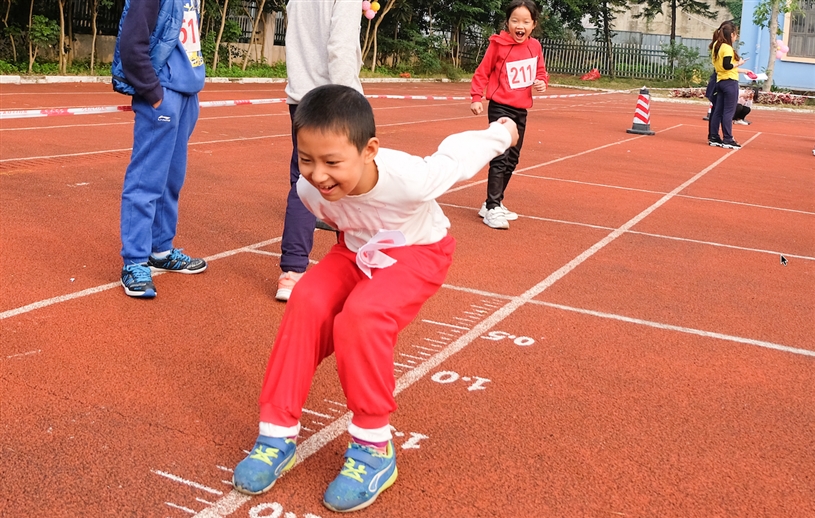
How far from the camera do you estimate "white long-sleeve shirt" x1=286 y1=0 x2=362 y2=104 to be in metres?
5.04

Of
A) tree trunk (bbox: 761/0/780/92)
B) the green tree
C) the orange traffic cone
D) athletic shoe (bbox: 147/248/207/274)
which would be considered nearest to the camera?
athletic shoe (bbox: 147/248/207/274)

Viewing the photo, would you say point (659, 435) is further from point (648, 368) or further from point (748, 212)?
point (748, 212)

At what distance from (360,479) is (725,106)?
1471 cm

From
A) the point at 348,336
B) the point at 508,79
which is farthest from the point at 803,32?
the point at 348,336

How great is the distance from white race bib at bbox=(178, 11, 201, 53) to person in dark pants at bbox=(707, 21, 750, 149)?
11939mm

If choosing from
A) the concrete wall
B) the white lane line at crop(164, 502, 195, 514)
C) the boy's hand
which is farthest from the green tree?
the white lane line at crop(164, 502, 195, 514)

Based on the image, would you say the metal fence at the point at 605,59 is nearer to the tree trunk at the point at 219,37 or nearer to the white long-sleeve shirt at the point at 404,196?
the tree trunk at the point at 219,37

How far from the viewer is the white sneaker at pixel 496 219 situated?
764 centimetres

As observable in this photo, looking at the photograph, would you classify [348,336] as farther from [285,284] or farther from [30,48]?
[30,48]

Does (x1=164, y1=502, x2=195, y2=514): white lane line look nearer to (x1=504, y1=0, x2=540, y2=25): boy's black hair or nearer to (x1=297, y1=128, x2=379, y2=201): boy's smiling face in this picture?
(x1=297, y1=128, x2=379, y2=201): boy's smiling face

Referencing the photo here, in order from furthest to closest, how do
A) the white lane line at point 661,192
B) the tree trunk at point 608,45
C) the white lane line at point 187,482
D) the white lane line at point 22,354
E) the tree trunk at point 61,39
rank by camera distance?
the tree trunk at point 608,45 < the tree trunk at point 61,39 < the white lane line at point 661,192 < the white lane line at point 22,354 < the white lane line at point 187,482

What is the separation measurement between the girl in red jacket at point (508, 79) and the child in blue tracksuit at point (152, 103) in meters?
3.15

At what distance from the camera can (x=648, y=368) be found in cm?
445

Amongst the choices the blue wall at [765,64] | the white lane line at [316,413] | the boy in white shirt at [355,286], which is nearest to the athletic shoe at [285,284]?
the white lane line at [316,413]
